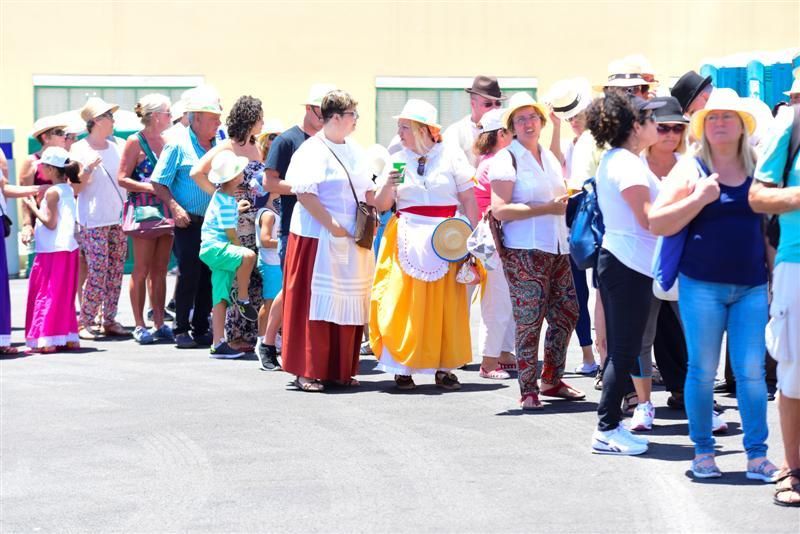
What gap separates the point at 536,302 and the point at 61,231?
200 inches

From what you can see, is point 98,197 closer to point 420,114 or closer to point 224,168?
point 224,168

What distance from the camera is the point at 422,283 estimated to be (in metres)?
9.85

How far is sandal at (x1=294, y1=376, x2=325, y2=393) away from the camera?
1009 centimetres

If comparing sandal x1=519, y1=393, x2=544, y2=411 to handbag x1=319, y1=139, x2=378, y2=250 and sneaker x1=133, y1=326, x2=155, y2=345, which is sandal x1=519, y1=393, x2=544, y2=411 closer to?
handbag x1=319, y1=139, x2=378, y2=250

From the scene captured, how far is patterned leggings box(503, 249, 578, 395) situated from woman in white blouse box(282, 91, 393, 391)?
1290 millimetres

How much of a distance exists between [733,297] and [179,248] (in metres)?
6.49

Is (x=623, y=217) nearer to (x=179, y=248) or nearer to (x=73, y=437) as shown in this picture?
(x=73, y=437)

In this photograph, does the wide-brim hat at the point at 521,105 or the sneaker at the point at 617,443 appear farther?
the wide-brim hat at the point at 521,105

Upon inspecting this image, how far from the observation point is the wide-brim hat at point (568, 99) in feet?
33.2

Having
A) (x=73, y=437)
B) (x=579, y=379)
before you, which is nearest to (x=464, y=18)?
(x=579, y=379)

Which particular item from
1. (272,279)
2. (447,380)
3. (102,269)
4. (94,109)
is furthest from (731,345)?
(94,109)

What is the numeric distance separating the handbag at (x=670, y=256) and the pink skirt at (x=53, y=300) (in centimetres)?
663


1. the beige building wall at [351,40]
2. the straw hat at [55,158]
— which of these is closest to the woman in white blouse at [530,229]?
the straw hat at [55,158]

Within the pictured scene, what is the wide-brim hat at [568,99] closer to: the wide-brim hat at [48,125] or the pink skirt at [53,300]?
the pink skirt at [53,300]
